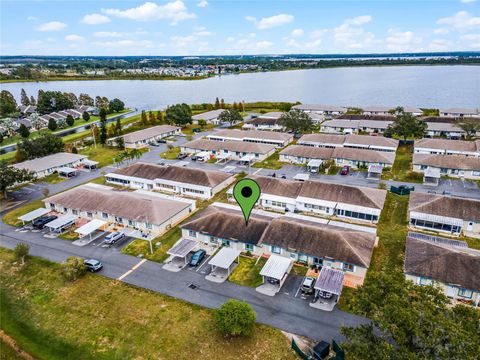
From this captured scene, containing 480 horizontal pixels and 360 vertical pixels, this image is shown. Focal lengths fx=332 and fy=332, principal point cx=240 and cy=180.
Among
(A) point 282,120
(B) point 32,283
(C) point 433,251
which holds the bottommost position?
(B) point 32,283

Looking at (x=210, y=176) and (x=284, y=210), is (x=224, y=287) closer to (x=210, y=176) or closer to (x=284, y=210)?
(x=284, y=210)

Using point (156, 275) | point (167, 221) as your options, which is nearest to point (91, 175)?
point (167, 221)

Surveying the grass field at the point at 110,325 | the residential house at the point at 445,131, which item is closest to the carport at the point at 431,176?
the residential house at the point at 445,131

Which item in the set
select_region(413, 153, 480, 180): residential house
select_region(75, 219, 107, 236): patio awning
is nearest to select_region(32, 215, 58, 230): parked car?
select_region(75, 219, 107, 236): patio awning

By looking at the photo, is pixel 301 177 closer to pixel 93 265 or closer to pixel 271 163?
pixel 271 163

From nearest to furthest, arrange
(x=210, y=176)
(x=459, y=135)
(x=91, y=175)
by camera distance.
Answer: (x=210, y=176)
(x=91, y=175)
(x=459, y=135)

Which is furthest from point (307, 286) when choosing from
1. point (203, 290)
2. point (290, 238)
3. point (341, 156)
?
point (341, 156)

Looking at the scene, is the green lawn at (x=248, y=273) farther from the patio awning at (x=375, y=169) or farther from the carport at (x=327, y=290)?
the patio awning at (x=375, y=169)
